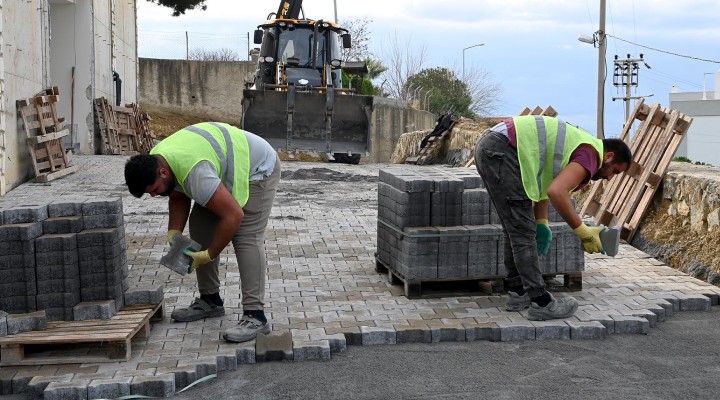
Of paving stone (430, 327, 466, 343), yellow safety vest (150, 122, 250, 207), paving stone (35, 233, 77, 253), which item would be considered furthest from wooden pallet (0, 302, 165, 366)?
paving stone (430, 327, 466, 343)

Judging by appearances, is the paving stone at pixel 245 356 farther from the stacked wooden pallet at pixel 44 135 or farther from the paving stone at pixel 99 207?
the stacked wooden pallet at pixel 44 135

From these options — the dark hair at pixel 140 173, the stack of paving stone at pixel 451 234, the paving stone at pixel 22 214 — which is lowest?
the stack of paving stone at pixel 451 234

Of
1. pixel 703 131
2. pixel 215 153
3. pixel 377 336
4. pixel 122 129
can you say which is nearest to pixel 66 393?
pixel 215 153

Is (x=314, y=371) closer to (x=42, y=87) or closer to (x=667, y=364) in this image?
(x=667, y=364)

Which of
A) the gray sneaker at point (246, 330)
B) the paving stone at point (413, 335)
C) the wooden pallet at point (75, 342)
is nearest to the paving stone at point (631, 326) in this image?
the paving stone at point (413, 335)

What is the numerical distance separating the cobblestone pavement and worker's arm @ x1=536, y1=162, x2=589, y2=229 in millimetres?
814

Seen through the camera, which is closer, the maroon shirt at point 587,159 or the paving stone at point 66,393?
the paving stone at point 66,393

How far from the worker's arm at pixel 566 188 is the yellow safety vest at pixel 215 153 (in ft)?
6.56

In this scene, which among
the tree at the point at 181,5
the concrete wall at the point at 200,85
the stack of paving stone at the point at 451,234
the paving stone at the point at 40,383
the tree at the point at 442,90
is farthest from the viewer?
the tree at the point at 442,90

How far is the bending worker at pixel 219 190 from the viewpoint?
526 centimetres

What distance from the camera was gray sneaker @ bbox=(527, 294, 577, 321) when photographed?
6.20m

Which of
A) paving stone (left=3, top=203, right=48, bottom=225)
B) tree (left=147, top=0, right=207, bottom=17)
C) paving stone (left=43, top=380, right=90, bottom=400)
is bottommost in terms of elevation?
paving stone (left=43, top=380, right=90, bottom=400)

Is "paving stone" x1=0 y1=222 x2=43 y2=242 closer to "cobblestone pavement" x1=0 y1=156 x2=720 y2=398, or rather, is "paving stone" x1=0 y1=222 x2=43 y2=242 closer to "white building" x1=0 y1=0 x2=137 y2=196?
"cobblestone pavement" x1=0 y1=156 x2=720 y2=398

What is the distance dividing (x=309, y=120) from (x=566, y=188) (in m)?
13.6
